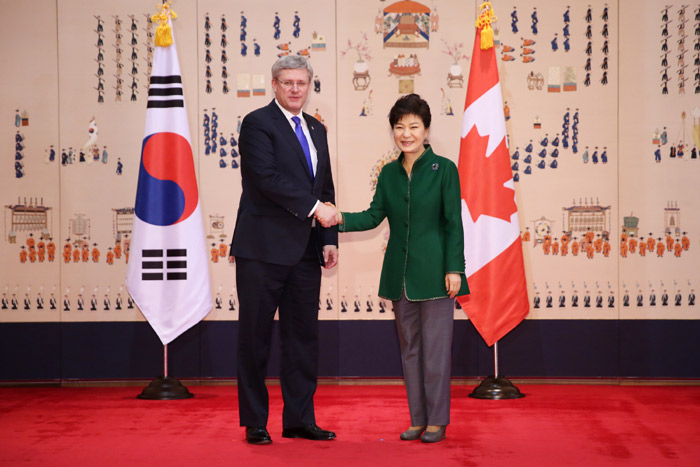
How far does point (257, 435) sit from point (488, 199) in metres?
2.07

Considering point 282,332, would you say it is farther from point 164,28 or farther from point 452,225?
point 164,28

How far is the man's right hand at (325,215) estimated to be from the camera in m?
3.25

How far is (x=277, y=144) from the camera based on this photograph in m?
3.31

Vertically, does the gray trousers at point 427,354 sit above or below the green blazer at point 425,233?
below

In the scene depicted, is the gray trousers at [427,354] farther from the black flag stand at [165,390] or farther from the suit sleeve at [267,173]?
the black flag stand at [165,390]

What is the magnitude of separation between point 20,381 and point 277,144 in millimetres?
2837

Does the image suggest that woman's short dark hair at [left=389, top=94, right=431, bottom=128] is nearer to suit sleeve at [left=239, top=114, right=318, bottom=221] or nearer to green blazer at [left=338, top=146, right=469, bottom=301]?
green blazer at [left=338, top=146, right=469, bottom=301]

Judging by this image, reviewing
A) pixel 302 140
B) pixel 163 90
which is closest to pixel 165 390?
pixel 163 90

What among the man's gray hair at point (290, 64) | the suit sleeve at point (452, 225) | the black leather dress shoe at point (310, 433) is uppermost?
the man's gray hair at point (290, 64)

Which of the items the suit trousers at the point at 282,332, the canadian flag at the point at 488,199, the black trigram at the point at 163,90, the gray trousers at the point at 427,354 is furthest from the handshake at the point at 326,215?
the black trigram at the point at 163,90

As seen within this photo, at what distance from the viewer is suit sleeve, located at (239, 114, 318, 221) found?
10.5 ft

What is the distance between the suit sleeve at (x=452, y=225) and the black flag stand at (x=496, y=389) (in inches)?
54.0

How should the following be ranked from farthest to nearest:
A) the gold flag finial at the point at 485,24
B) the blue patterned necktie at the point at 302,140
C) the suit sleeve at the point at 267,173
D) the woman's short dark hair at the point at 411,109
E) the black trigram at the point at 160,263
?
the black trigram at the point at 160,263
the gold flag finial at the point at 485,24
the blue patterned necktie at the point at 302,140
the woman's short dark hair at the point at 411,109
the suit sleeve at the point at 267,173

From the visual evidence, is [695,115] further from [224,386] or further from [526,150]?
[224,386]
